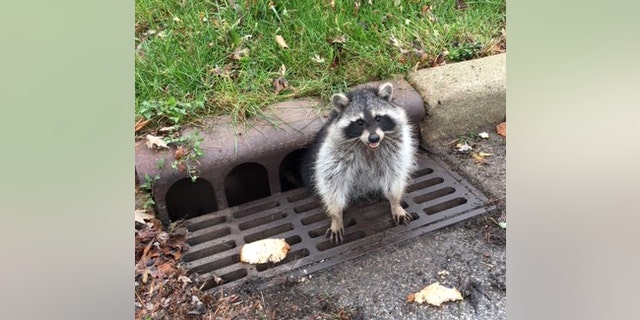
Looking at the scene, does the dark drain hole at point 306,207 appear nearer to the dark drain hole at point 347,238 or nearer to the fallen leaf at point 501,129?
the dark drain hole at point 347,238

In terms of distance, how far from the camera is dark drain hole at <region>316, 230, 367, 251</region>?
2389 millimetres

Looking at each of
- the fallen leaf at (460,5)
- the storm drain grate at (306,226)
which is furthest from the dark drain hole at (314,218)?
the fallen leaf at (460,5)

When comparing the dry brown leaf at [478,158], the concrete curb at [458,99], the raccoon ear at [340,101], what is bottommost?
the dry brown leaf at [478,158]

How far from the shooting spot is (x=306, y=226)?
2523 millimetres

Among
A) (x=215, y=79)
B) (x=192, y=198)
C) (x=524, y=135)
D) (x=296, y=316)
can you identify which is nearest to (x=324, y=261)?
(x=296, y=316)

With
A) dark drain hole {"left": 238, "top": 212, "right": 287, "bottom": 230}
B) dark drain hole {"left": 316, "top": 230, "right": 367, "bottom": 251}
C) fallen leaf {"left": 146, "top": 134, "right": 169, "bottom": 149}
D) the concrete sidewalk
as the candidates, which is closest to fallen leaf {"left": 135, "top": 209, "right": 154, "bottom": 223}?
fallen leaf {"left": 146, "top": 134, "right": 169, "bottom": 149}

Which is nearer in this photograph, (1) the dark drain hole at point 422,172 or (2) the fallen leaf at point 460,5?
(1) the dark drain hole at point 422,172

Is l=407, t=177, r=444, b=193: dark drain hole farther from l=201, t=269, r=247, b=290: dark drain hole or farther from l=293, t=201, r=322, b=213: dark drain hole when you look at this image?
l=201, t=269, r=247, b=290: dark drain hole

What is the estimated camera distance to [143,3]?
3.41 metres

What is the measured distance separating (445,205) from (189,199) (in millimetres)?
1270

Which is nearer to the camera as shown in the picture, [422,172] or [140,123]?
[140,123]

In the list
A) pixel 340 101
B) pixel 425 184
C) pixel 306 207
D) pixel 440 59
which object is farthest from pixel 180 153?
pixel 440 59

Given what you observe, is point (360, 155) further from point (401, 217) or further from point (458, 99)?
point (458, 99)

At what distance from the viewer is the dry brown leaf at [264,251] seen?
2.30 meters
